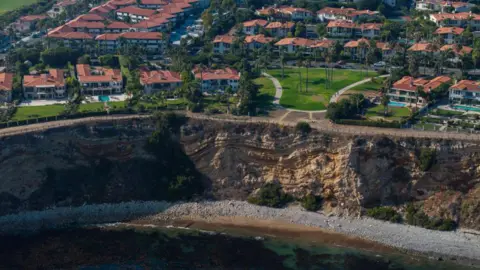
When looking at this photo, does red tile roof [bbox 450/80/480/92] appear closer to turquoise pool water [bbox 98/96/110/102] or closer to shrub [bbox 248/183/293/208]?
shrub [bbox 248/183/293/208]

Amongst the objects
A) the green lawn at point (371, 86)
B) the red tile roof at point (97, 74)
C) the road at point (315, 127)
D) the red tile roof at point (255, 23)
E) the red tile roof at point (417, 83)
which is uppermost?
the red tile roof at point (255, 23)

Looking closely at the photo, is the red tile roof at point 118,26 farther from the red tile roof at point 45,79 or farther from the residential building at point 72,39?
the red tile roof at point 45,79

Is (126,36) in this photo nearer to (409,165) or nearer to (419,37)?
(419,37)

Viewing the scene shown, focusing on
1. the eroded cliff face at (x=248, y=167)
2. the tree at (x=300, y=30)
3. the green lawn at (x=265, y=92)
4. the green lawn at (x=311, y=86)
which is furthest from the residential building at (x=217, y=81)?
the tree at (x=300, y=30)

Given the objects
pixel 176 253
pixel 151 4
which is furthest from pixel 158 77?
pixel 151 4

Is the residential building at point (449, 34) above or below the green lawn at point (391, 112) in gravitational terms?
above

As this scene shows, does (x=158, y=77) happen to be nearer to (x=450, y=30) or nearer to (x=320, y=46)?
(x=320, y=46)
